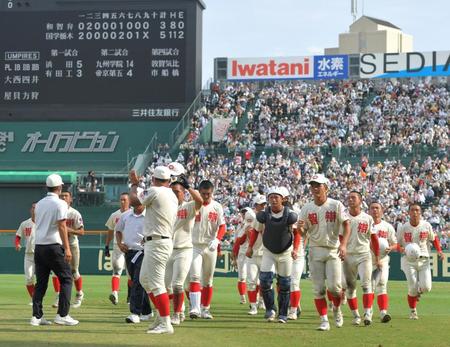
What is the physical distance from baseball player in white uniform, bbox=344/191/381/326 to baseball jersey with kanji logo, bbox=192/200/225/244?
232cm

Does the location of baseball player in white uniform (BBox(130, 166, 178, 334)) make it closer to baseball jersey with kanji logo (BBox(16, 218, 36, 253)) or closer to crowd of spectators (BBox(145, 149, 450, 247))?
baseball jersey with kanji logo (BBox(16, 218, 36, 253))

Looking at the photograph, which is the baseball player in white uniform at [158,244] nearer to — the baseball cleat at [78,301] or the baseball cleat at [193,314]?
the baseball cleat at [193,314]

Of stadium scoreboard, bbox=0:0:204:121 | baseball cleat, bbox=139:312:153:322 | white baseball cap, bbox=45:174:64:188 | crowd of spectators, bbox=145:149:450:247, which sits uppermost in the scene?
stadium scoreboard, bbox=0:0:204:121

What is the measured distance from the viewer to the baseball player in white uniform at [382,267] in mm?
17500

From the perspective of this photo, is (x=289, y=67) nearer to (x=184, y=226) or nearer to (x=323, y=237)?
(x=184, y=226)

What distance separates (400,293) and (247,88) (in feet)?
87.6

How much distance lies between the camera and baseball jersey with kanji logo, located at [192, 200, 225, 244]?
58.2ft

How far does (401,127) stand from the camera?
46906 millimetres

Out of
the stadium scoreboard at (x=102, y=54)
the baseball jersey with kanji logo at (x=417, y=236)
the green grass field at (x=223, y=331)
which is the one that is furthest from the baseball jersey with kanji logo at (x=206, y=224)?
the stadium scoreboard at (x=102, y=54)

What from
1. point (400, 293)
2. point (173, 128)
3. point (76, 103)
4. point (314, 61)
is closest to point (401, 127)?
point (314, 61)

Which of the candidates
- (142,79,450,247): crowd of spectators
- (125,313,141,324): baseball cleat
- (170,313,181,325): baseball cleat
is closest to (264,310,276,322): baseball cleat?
(170,313,181,325): baseball cleat

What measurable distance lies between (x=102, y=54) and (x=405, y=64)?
15.7m

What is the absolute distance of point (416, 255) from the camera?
19.1 m

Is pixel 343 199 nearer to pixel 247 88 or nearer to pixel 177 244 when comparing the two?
pixel 247 88
